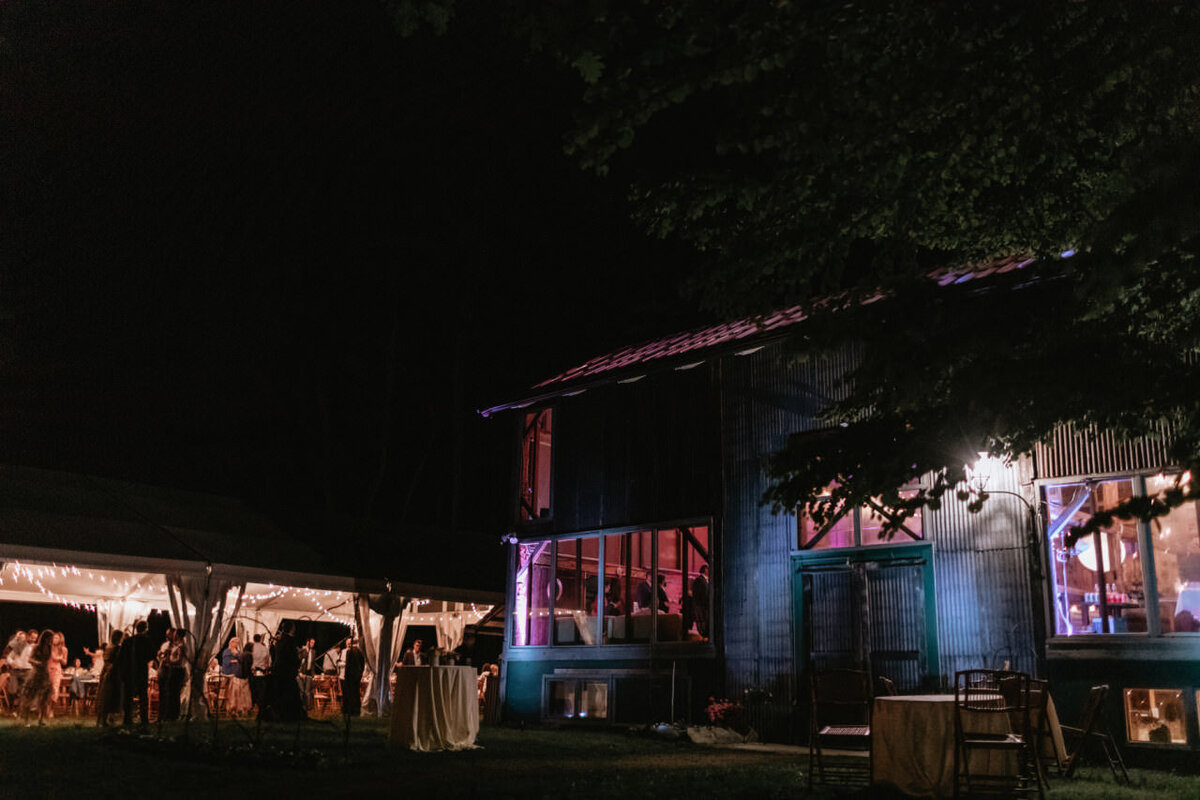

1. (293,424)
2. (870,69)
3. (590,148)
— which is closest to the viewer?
(590,148)

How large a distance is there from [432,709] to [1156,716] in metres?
7.70

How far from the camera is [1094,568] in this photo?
1065cm

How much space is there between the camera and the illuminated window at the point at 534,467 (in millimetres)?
16906

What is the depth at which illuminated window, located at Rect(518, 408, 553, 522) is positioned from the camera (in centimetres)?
1691

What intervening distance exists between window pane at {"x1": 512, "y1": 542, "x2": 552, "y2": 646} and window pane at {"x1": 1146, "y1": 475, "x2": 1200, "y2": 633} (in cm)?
913

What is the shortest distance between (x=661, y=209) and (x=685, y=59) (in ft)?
5.05

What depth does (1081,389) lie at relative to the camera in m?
5.52

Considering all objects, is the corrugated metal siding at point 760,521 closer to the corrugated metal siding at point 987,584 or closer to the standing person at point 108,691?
the corrugated metal siding at point 987,584

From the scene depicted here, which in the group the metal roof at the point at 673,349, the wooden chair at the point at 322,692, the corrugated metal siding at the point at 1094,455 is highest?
the metal roof at the point at 673,349

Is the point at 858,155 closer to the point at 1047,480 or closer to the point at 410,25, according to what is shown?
the point at 410,25

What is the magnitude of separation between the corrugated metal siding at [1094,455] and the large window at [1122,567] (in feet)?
0.51

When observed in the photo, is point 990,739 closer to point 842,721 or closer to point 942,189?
point 942,189

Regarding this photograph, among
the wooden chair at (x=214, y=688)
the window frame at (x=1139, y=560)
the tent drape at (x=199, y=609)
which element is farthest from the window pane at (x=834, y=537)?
the wooden chair at (x=214, y=688)

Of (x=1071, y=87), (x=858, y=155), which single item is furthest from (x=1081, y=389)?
(x=1071, y=87)
